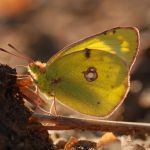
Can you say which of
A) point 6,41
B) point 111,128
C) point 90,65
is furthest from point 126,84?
point 6,41

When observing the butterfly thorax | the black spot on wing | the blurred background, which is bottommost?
the butterfly thorax

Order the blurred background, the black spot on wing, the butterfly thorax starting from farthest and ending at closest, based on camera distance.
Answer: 1. the blurred background
2. the black spot on wing
3. the butterfly thorax

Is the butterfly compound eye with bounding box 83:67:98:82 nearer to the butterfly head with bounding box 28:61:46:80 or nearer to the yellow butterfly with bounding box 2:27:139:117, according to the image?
the yellow butterfly with bounding box 2:27:139:117

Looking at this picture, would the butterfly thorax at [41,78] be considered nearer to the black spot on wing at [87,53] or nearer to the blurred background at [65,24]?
the black spot on wing at [87,53]

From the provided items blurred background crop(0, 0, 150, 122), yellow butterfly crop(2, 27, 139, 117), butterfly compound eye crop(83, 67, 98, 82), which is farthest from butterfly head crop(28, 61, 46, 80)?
blurred background crop(0, 0, 150, 122)

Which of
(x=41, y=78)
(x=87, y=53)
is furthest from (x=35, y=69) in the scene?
(x=87, y=53)

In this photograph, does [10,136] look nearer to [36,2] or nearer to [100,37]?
[100,37]

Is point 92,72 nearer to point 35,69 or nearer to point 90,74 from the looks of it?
point 90,74
